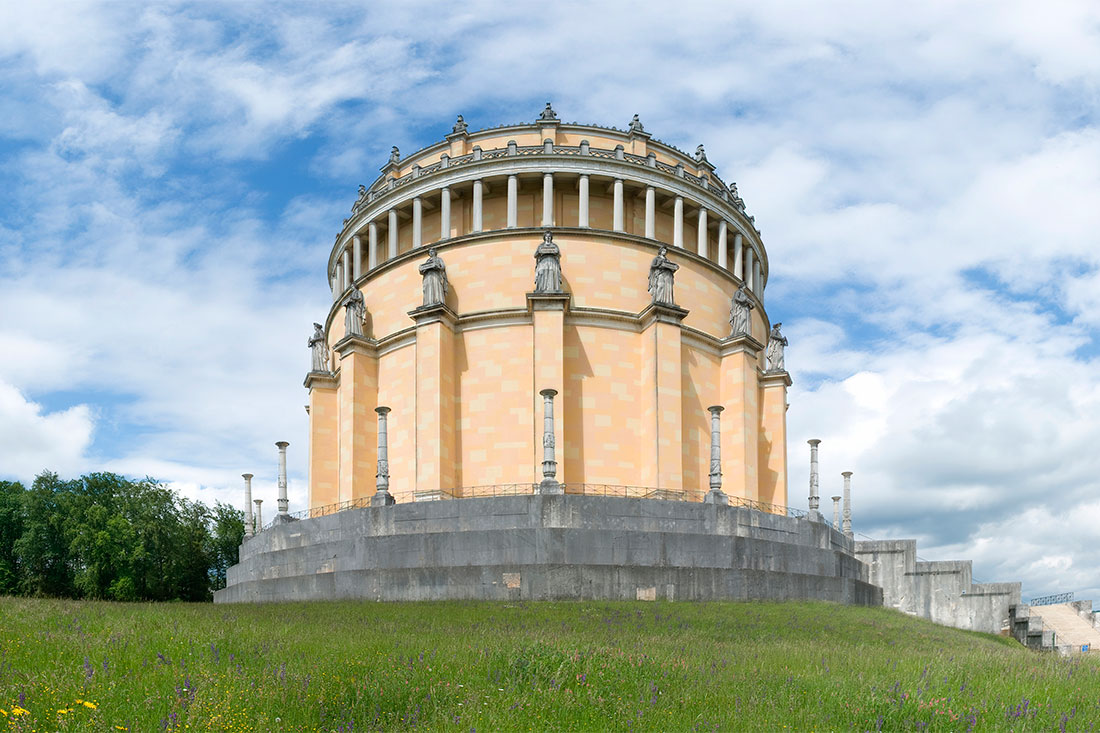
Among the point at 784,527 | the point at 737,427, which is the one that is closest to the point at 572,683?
the point at 784,527

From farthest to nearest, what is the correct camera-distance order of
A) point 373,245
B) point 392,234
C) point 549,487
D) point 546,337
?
point 373,245
point 392,234
point 546,337
point 549,487

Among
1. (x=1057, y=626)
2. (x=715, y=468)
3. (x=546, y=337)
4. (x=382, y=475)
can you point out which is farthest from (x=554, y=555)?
(x=1057, y=626)

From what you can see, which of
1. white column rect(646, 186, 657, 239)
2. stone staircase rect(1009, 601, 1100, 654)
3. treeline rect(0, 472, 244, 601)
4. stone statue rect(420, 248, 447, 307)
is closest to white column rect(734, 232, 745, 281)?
white column rect(646, 186, 657, 239)

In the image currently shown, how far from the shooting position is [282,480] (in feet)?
135

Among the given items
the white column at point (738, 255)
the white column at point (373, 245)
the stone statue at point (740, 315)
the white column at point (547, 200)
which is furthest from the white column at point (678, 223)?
the white column at point (373, 245)

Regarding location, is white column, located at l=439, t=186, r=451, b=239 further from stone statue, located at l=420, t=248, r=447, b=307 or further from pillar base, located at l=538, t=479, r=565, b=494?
pillar base, located at l=538, t=479, r=565, b=494

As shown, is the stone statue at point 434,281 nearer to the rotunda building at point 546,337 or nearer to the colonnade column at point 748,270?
the rotunda building at point 546,337

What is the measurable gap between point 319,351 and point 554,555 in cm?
2367

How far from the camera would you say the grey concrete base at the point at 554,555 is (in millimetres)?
27438

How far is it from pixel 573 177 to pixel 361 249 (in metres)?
13.4

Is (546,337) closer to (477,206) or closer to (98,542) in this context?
(477,206)

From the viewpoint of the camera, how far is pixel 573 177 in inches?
1657

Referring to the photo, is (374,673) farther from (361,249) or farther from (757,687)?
(361,249)

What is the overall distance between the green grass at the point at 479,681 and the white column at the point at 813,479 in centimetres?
2108
